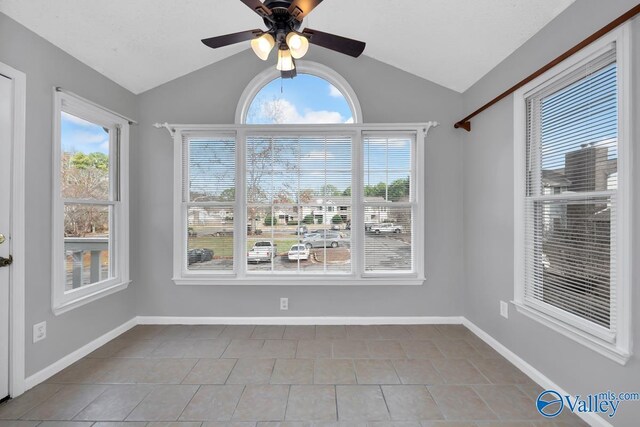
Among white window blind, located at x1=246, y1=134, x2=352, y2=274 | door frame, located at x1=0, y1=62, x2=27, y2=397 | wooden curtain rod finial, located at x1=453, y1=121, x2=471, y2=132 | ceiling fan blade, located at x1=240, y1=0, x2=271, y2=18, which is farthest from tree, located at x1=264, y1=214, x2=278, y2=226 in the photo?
wooden curtain rod finial, located at x1=453, y1=121, x2=471, y2=132

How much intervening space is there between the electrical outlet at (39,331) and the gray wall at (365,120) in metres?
1.04

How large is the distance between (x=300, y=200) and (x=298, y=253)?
1.94 ft

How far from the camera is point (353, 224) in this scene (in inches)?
130

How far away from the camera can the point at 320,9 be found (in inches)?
104

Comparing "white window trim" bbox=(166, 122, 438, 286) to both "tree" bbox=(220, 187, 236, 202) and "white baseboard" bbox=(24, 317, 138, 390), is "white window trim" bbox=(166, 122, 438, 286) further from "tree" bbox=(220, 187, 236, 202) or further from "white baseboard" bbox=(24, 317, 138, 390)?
"white baseboard" bbox=(24, 317, 138, 390)

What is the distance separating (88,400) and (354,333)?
219cm

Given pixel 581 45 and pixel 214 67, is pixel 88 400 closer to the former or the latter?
pixel 214 67

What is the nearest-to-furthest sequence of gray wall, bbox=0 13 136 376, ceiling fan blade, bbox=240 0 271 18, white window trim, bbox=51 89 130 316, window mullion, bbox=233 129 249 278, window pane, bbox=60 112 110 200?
1. ceiling fan blade, bbox=240 0 271 18
2. gray wall, bbox=0 13 136 376
3. white window trim, bbox=51 89 130 316
4. window pane, bbox=60 112 110 200
5. window mullion, bbox=233 129 249 278

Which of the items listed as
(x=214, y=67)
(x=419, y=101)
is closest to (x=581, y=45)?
(x=419, y=101)

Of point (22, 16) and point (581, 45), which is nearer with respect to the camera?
point (581, 45)

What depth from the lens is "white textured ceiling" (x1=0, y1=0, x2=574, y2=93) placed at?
216 cm

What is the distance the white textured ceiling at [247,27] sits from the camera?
2164mm

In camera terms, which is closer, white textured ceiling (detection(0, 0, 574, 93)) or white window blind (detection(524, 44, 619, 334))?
white window blind (detection(524, 44, 619, 334))

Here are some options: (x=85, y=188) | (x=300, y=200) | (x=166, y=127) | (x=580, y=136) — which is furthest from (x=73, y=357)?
(x=580, y=136)
